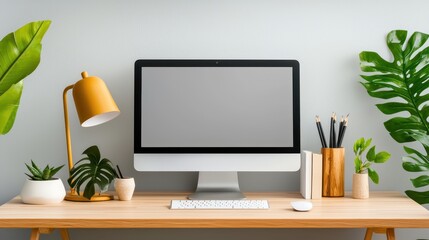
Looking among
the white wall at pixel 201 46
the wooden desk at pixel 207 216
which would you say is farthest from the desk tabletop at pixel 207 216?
the white wall at pixel 201 46

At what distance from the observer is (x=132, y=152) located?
2904 millimetres

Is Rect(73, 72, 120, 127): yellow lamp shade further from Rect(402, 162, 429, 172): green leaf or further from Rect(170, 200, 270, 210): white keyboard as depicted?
Rect(402, 162, 429, 172): green leaf

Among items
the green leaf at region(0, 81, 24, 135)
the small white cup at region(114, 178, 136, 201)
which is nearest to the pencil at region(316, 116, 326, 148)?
the small white cup at region(114, 178, 136, 201)

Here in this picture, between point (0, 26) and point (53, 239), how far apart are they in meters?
0.99

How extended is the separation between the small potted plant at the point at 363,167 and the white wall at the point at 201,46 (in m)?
0.16

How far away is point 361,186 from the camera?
8.70ft

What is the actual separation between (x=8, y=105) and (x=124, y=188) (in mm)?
556

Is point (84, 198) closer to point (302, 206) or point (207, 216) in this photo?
point (207, 216)

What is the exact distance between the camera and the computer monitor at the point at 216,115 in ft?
8.68

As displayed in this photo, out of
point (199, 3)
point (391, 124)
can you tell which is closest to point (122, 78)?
point (199, 3)

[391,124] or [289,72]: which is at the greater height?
[289,72]

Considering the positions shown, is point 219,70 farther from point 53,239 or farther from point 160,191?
point 53,239

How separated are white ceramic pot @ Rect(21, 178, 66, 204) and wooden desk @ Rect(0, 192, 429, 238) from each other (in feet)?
0.12

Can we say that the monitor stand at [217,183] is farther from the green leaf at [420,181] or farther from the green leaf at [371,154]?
the green leaf at [420,181]
